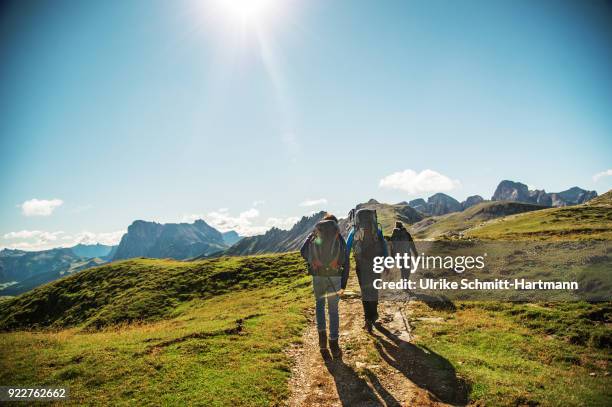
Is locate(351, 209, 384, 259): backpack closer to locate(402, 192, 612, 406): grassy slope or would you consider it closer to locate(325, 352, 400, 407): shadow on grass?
locate(402, 192, 612, 406): grassy slope

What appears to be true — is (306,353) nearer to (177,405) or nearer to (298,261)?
(177,405)

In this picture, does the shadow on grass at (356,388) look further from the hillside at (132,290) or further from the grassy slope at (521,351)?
the hillside at (132,290)

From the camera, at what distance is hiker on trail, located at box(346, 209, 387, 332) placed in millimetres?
14258

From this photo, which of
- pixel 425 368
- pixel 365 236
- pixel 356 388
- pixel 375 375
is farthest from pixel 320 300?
pixel 425 368

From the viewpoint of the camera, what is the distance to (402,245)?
20828mm

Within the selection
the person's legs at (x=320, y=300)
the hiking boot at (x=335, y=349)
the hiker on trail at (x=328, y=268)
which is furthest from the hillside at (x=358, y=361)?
the hiker on trail at (x=328, y=268)

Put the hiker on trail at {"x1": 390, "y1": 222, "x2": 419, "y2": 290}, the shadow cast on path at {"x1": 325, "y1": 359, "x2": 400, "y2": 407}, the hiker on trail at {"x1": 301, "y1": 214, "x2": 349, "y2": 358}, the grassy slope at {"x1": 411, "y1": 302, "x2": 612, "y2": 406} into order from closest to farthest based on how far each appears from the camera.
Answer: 1. the grassy slope at {"x1": 411, "y1": 302, "x2": 612, "y2": 406}
2. the shadow cast on path at {"x1": 325, "y1": 359, "x2": 400, "y2": 407}
3. the hiker on trail at {"x1": 301, "y1": 214, "x2": 349, "y2": 358}
4. the hiker on trail at {"x1": 390, "y1": 222, "x2": 419, "y2": 290}

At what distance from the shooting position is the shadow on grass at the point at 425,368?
360 inches

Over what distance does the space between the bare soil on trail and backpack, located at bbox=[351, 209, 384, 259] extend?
12.4ft

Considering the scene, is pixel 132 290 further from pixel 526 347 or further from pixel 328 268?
pixel 526 347

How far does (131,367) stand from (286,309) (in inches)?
430

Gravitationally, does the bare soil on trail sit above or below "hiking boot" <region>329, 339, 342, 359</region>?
below

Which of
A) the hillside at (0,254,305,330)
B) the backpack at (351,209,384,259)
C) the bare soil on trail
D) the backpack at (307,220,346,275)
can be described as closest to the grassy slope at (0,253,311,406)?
the bare soil on trail

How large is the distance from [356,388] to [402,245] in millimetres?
12437
